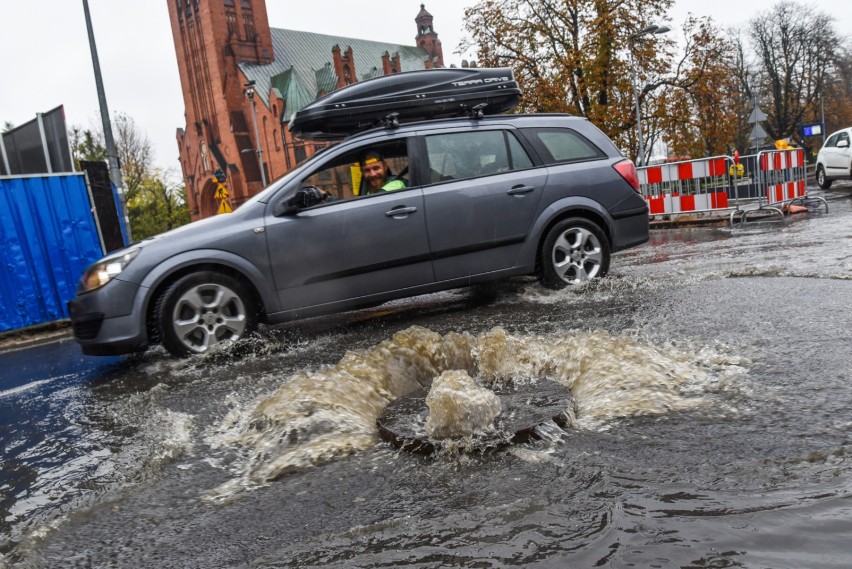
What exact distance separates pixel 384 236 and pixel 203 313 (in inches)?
64.5

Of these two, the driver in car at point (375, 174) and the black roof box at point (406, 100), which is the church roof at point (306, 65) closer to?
the black roof box at point (406, 100)

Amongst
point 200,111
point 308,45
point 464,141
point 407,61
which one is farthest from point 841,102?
point 464,141

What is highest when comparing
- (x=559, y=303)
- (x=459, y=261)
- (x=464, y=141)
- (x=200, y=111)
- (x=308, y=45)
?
(x=308, y=45)

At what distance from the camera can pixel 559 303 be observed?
616cm

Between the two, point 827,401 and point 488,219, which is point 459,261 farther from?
point 827,401

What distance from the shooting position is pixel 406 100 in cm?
680

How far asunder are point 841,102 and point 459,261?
2781 inches

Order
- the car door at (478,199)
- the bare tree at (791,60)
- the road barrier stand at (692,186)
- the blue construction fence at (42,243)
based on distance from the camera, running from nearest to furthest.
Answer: the car door at (478,199)
the blue construction fence at (42,243)
the road barrier stand at (692,186)
the bare tree at (791,60)

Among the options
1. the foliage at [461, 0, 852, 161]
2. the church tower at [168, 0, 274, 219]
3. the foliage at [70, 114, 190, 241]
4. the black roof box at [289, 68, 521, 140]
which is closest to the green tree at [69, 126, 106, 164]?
the foliage at [70, 114, 190, 241]

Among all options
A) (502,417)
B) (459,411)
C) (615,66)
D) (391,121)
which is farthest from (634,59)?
(459,411)

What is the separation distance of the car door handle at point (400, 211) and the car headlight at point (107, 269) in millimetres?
2088

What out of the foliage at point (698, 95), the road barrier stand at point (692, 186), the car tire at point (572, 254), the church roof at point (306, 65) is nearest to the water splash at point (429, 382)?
the car tire at point (572, 254)

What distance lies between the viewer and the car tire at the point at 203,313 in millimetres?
5430

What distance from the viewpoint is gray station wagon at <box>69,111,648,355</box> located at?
5.46m
